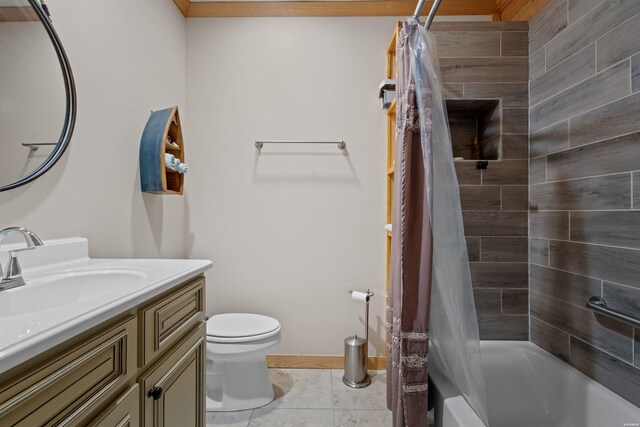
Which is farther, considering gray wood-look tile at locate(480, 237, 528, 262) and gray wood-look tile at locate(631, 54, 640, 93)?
gray wood-look tile at locate(480, 237, 528, 262)

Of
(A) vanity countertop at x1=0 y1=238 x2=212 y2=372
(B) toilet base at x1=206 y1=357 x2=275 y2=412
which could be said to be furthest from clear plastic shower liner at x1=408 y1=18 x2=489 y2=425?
(B) toilet base at x1=206 y1=357 x2=275 y2=412

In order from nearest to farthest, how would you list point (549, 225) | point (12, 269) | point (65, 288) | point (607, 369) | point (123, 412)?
point (123, 412) → point (12, 269) → point (65, 288) → point (607, 369) → point (549, 225)

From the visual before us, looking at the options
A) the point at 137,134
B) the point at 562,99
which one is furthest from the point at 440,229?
the point at 137,134

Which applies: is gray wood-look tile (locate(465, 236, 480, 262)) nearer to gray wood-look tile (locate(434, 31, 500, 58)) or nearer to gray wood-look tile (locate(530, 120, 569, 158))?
gray wood-look tile (locate(530, 120, 569, 158))

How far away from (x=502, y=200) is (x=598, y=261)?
20.5 inches

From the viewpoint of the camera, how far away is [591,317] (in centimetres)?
128

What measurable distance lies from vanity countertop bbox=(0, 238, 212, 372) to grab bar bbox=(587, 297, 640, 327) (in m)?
1.51

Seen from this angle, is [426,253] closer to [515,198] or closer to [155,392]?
[515,198]

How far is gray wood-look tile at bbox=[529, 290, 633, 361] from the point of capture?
1147 millimetres

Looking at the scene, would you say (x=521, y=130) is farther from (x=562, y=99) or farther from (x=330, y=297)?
(x=330, y=297)

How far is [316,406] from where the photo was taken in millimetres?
1717

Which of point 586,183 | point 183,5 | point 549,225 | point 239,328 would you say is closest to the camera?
point 586,183

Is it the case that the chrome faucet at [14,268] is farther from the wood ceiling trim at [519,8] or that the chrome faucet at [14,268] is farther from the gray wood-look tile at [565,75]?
the wood ceiling trim at [519,8]

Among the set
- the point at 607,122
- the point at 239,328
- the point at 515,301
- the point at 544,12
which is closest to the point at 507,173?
the point at 607,122
